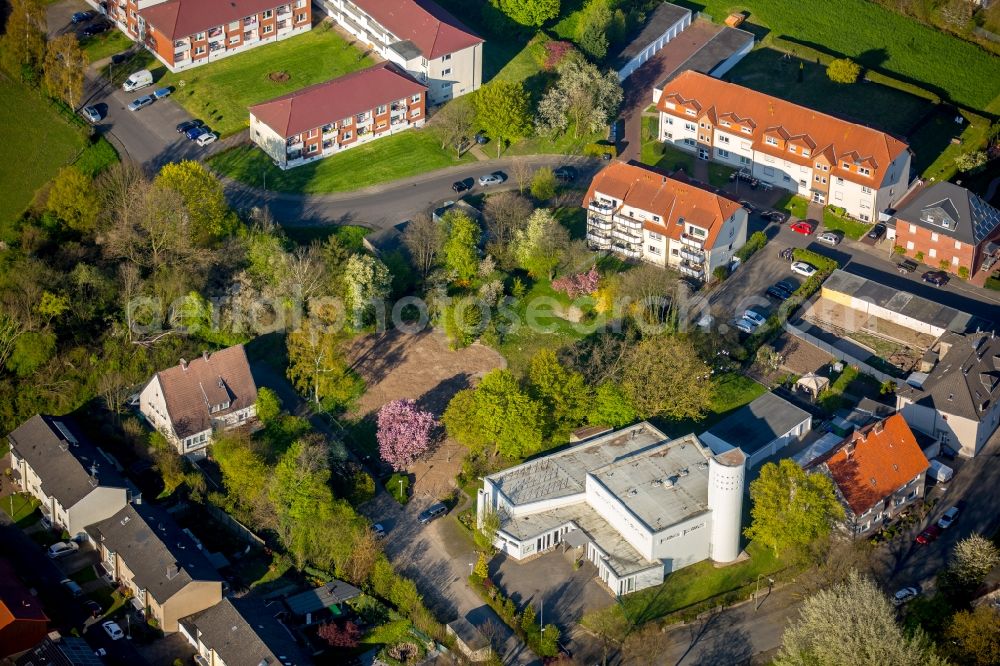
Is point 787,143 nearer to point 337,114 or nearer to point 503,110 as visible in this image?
point 503,110

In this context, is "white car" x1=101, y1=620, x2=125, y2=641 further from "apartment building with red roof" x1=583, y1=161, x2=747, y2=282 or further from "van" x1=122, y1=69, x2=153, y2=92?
"van" x1=122, y1=69, x2=153, y2=92

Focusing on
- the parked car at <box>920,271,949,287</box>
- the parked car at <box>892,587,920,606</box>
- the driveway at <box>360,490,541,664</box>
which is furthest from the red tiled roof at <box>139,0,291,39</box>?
the parked car at <box>892,587,920,606</box>

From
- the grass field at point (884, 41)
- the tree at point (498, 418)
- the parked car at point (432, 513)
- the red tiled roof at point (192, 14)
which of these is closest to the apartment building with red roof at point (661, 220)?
the tree at point (498, 418)

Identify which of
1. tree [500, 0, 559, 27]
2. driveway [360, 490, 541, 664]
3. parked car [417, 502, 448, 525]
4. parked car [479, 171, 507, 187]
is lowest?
driveway [360, 490, 541, 664]

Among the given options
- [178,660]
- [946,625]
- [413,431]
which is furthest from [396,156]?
[946,625]

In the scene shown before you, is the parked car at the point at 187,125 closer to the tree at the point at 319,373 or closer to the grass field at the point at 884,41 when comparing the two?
the tree at the point at 319,373

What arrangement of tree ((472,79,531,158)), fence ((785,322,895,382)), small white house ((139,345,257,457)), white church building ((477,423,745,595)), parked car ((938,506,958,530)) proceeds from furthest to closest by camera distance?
tree ((472,79,531,158)) < fence ((785,322,895,382)) < small white house ((139,345,257,457)) < parked car ((938,506,958,530)) < white church building ((477,423,745,595))

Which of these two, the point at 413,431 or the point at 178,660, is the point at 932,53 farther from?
the point at 178,660
